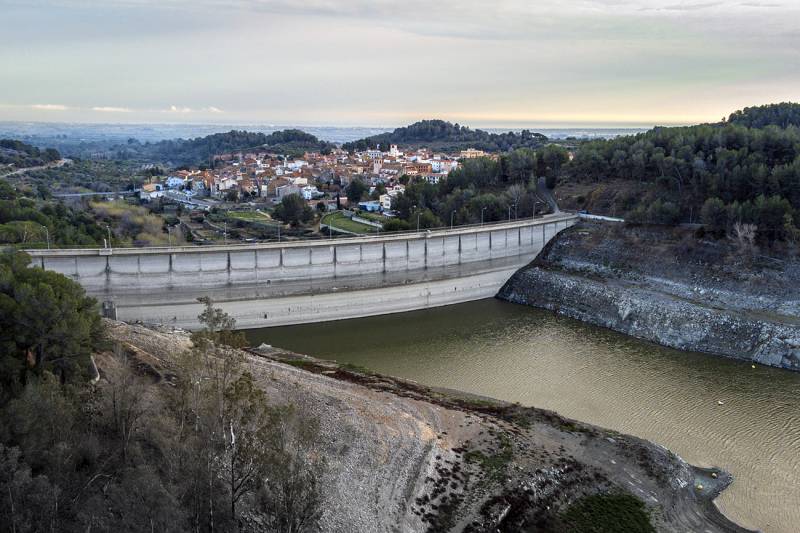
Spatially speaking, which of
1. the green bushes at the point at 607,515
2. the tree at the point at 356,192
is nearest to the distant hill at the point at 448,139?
the tree at the point at 356,192

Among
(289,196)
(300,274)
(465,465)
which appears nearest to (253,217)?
(289,196)

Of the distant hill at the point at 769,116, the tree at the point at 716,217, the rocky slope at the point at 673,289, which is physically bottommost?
the rocky slope at the point at 673,289

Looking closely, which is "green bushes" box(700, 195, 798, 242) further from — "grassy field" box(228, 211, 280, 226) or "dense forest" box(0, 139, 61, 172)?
"dense forest" box(0, 139, 61, 172)

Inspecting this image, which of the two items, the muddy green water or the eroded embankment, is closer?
the eroded embankment

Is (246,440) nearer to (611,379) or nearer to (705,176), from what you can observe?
(611,379)

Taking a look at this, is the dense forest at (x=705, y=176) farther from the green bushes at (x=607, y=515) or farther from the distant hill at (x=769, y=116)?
the green bushes at (x=607, y=515)

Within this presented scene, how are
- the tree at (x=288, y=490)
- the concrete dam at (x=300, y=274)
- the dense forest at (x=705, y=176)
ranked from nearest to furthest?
1. the tree at (x=288, y=490)
2. the concrete dam at (x=300, y=274)
3. the dense forest at (x=705, y=176)

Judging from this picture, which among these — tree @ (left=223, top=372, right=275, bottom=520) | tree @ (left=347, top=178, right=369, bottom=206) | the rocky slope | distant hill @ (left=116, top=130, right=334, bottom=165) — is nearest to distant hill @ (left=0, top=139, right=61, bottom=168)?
distant hill @ (left=116, top=130, right=334, bottom=165)

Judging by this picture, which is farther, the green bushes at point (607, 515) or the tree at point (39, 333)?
the tree at point (39, 333)
